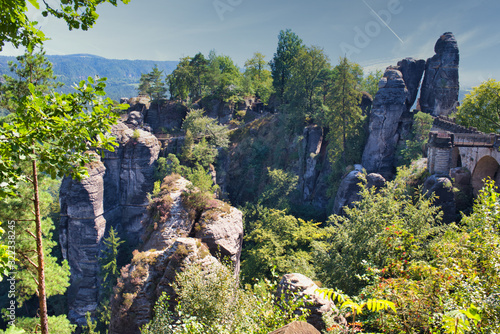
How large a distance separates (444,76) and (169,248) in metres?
33.3

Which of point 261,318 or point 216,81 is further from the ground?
point 216,81

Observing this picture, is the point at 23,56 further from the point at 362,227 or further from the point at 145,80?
the point at 145,80

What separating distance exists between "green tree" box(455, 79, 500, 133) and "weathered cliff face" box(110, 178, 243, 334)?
22.9 m

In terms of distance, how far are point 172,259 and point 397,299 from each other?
28.0ft

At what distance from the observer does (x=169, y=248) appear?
1157 centimetres

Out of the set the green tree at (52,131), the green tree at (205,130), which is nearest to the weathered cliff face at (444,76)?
the green tree at (205,130)

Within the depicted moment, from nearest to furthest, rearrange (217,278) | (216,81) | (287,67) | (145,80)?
1. (217,278)
2. (287,67)
3. (216,81)
4. (145,80)

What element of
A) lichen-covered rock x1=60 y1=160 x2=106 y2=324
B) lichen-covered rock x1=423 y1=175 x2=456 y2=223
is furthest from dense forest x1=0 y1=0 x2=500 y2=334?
lichen-covered rock x1=60 y1=160 x2=106 y2=324

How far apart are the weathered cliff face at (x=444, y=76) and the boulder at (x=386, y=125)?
7075 mm

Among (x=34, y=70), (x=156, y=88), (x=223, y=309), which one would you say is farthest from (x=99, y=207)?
(x=223, y=309)

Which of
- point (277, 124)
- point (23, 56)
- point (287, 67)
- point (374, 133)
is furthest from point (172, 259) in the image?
Answer: point (287, 67)

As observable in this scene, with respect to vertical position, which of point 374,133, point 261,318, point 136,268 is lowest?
point 136,268

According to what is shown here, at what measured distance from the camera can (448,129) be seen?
2183 centimetres

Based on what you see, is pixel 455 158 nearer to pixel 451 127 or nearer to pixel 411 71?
pixel 451 127
